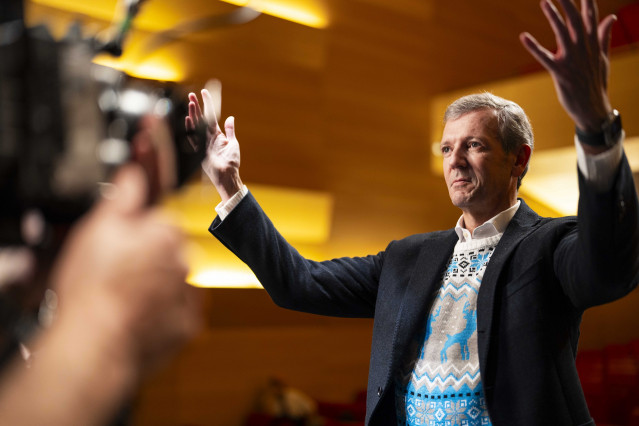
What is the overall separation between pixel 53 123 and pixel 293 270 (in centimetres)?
72

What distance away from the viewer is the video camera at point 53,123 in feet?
0.76

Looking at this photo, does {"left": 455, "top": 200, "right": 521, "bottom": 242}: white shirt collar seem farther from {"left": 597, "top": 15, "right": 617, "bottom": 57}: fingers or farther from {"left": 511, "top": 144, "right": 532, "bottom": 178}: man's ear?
{"left": 597, "top": 15, "right": 617, "bottom": 57}: fingers

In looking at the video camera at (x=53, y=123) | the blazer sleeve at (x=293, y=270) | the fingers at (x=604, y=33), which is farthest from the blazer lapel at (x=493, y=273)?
the video camera at (x=53, y=123)

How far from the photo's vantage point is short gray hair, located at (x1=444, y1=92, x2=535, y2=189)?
0.92 metres

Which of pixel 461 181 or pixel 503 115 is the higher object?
pixel 503 115

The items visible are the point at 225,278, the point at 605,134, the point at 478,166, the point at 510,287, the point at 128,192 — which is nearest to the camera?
the point at 128,192

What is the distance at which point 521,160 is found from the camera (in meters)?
0.95

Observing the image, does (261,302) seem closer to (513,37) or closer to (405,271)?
(405,271)

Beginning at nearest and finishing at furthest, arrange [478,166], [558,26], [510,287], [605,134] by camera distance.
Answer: [558,26]
[605,134]
[510,287]
[478,166]

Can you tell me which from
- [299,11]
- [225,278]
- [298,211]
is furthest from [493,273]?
[299,11]

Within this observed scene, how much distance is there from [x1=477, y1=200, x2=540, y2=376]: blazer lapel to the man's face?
4 centimetres

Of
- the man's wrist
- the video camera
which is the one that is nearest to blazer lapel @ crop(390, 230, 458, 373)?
the man's wrist

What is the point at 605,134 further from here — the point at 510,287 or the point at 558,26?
the point at 510,287

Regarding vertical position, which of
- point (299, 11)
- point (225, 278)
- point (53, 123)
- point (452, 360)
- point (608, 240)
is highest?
point (299, 11)
